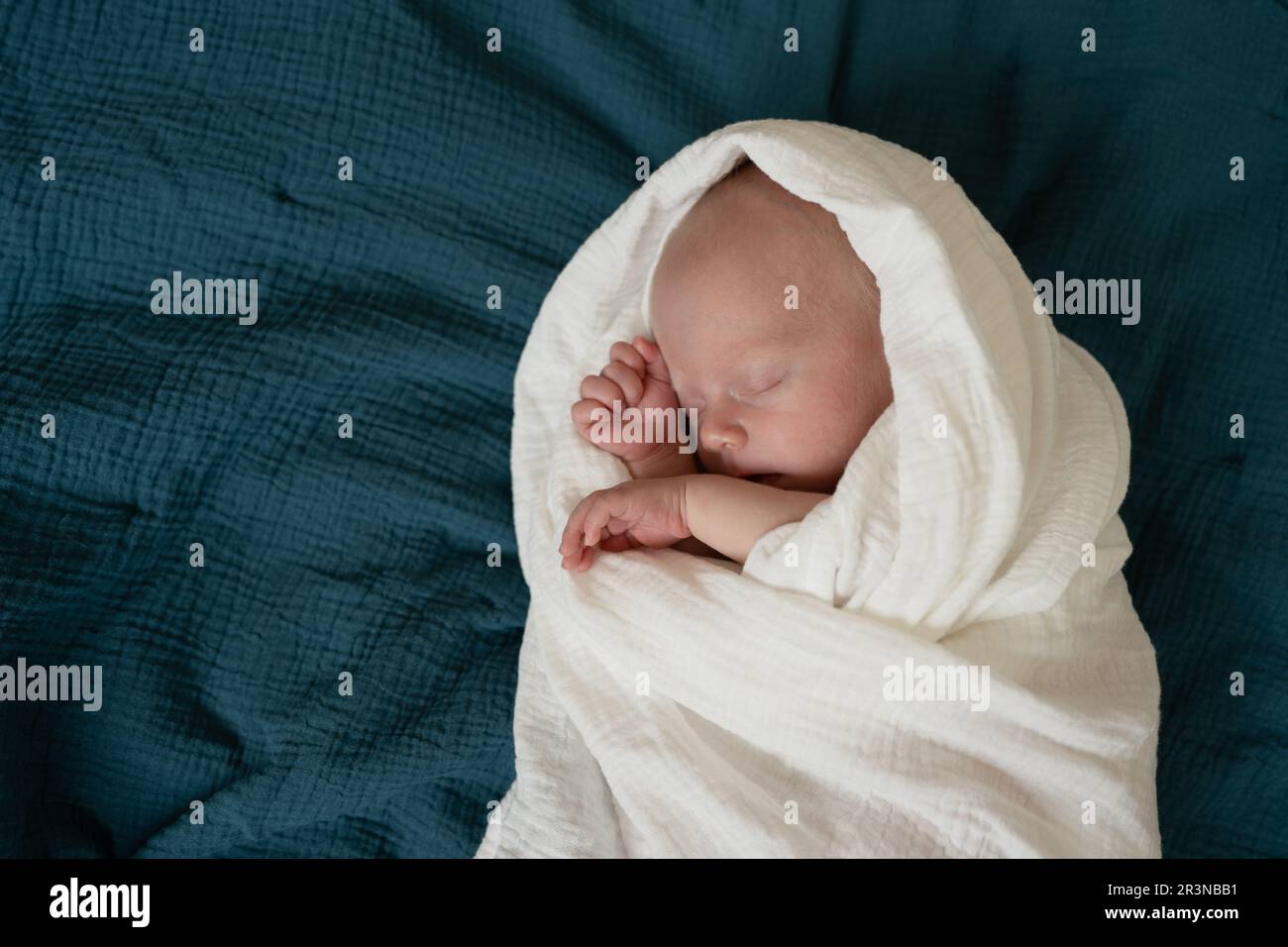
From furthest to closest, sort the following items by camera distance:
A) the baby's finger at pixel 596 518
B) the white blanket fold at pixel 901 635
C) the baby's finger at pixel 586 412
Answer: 1. the baby's finger at pixel 586 412
2. the baby's finger at pixel 596 518
3. the white blanket fold at pixel 901 635

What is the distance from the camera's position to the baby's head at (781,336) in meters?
1.16

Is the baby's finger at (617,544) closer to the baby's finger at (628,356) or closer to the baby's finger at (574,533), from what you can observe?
the baby's finger at (574,533)

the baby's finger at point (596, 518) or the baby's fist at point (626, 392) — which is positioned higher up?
the baby's fist at point (626, 392)

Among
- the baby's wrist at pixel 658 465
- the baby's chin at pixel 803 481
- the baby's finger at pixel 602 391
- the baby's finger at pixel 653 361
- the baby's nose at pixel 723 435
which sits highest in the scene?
the baby's finger at pixel 653 361

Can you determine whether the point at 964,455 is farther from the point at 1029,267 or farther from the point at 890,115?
the point at 890,115

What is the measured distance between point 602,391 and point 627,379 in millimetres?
32

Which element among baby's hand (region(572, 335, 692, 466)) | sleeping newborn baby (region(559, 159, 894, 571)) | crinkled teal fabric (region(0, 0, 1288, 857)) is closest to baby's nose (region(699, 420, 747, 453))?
sleeping newborn baby (region(559, 159, 894, 571))

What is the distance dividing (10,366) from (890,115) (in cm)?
120

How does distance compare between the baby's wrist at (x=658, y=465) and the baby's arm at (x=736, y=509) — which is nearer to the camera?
the baby's arm at (x=736, y=509)

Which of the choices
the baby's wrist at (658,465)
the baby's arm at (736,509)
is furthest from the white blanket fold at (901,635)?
the baby's wrist at (658,465)

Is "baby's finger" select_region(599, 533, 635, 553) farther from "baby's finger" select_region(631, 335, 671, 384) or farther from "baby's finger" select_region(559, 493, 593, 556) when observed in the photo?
"baby's finger" select_region(631, 335, 671, 384)

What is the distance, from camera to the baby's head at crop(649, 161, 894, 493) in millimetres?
1162
